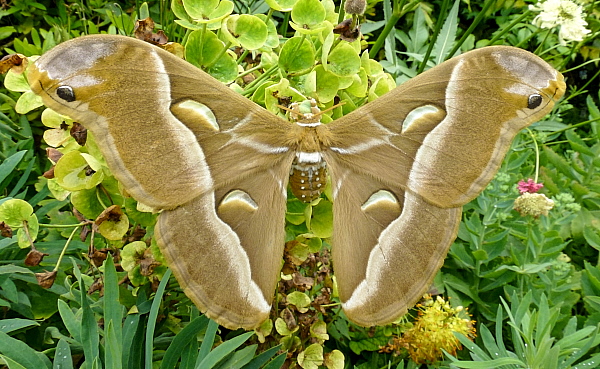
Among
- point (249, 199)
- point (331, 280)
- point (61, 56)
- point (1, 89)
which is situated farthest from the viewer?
point (1, 89)

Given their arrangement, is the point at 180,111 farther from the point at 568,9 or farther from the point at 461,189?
the point at 568,9

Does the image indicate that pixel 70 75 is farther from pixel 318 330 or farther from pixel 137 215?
pixel 318 330

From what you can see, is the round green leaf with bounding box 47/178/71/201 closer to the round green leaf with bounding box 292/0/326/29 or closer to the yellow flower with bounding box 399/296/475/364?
the round green leaf with bounding box 292/0/326/29

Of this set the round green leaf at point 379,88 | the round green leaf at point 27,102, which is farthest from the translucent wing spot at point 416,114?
the round green leaf at point 27,102

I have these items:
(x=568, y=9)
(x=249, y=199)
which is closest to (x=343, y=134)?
(x=249, y=199)

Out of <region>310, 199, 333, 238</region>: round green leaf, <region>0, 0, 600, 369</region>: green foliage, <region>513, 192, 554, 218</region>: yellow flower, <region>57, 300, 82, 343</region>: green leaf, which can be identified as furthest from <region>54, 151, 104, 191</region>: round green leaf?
<region>513, 192, 554, 218</region>: yellow flower

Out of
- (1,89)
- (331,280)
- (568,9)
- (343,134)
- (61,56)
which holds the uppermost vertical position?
(61,56)

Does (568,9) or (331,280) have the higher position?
(568,9)

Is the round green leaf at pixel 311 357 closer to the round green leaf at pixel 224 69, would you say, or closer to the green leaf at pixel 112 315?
the green leaf at pixel 112 315
